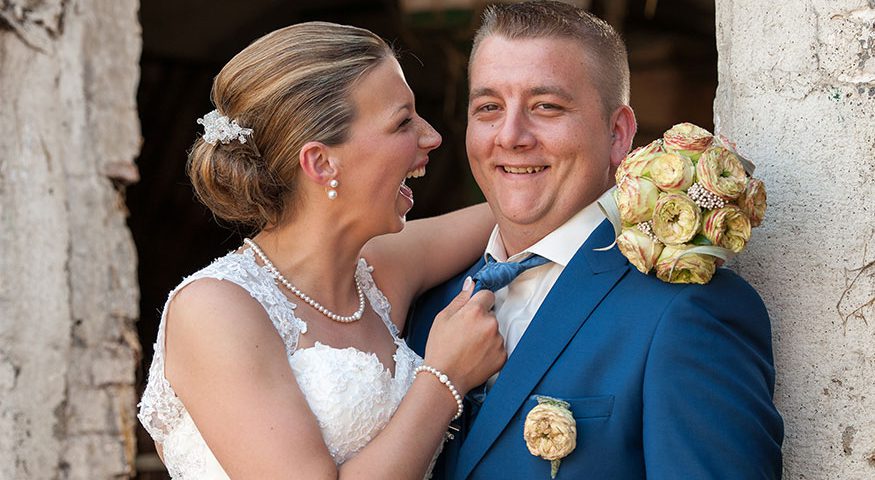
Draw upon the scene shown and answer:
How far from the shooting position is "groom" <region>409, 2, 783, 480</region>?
7.06 feet

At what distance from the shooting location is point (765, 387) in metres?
2.23

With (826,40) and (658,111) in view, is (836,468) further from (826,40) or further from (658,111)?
(658,111)

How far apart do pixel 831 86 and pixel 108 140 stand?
2387mm

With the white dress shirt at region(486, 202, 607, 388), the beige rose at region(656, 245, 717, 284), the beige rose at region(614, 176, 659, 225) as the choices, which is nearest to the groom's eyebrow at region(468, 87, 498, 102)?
the white dress shirt at region(486, 202, 607, 388)

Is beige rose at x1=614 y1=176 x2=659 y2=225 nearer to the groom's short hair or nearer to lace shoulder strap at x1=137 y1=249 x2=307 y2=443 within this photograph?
the groom's short hair

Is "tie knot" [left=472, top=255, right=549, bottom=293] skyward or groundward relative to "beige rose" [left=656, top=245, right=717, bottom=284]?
groundward

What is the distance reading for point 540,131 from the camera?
2.64 meters

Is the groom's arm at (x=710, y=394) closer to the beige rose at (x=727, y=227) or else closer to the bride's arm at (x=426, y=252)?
the beige rose at (x=727, y=227)

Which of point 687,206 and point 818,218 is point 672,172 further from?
point 818,218

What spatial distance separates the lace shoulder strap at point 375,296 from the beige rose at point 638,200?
36.0 inches

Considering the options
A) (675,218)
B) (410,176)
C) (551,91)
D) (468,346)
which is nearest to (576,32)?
(551,91)

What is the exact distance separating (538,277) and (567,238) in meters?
0.13

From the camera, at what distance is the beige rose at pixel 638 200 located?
221cm

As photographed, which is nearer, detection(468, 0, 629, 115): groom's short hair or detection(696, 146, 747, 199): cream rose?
detection(696, 146, 747, 199): cream rose
